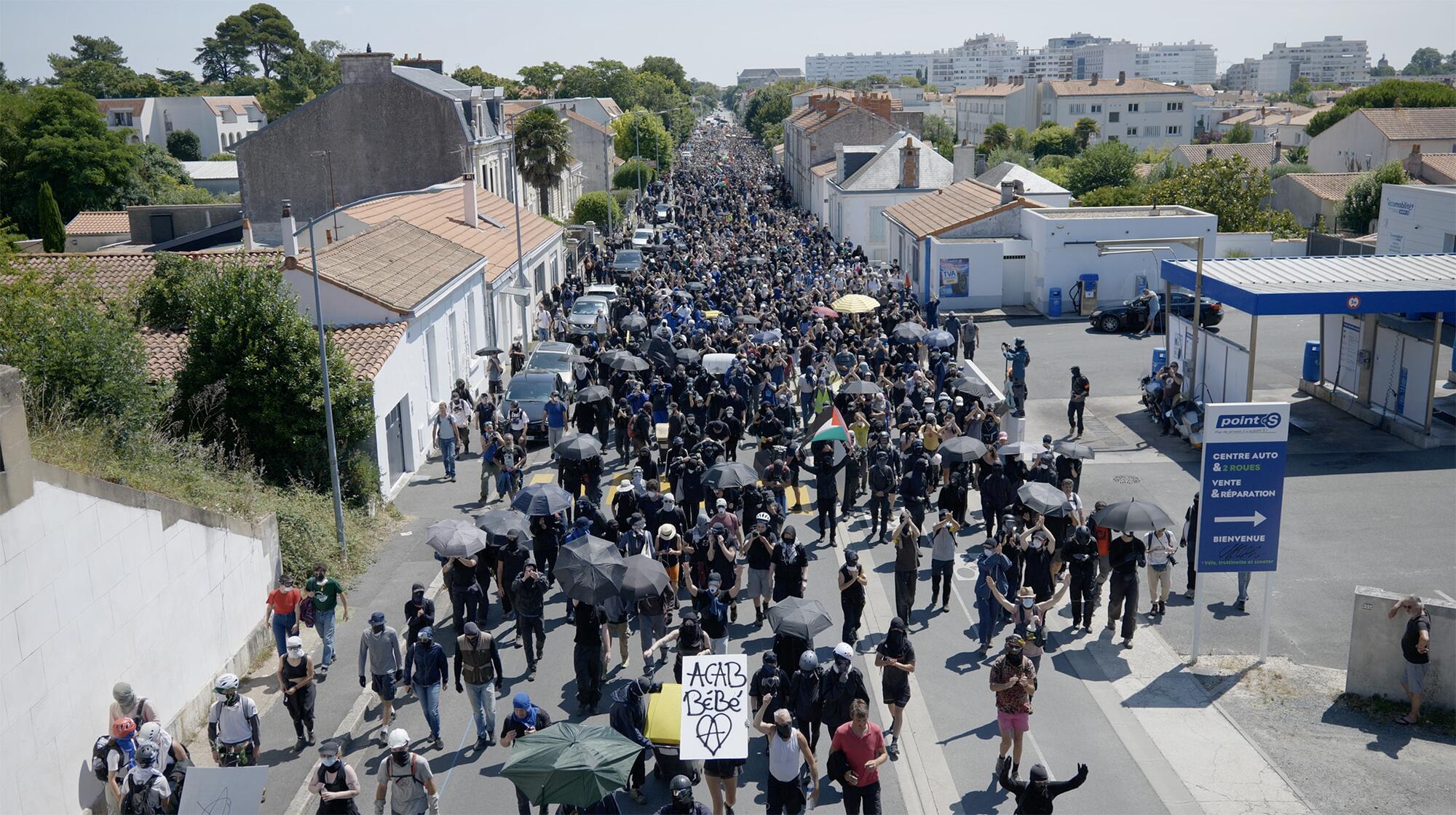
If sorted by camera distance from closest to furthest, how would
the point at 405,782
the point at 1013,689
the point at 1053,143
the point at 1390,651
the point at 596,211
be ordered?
the point at 405,782 < the point at 1013,689 < the point at 1390,651 < the point at 596,211 < the point at 1053,143

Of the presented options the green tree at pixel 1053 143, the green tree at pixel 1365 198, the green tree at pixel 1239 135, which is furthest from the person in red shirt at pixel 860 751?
the green tree at pixel 1239 135

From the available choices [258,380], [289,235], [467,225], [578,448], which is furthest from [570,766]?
[467,225]

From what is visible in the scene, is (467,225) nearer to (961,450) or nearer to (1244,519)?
(961,450)

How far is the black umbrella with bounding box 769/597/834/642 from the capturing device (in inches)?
444

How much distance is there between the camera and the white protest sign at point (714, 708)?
9.53m

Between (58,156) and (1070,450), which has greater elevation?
(58,156)

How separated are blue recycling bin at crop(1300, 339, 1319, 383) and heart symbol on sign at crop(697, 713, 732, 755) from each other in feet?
71.7

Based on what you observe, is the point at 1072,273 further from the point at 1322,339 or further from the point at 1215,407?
the point at 1215,407

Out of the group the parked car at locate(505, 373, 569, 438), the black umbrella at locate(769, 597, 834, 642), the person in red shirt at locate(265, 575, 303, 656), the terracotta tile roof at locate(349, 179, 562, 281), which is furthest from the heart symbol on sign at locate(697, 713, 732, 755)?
the terracotta tile roof at locate(349, 179, 562, 281)

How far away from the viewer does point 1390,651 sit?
12.3m

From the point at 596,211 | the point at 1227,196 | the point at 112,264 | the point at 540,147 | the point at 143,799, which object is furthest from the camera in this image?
the point at 596,211

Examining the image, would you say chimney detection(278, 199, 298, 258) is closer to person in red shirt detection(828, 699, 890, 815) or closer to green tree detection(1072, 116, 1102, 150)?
person in red shirt detection(828, 699, 890, 815)

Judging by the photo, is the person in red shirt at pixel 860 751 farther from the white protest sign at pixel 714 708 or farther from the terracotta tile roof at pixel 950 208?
the terracotta tile roof at pixel 950 208

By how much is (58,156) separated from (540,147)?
27464 millimetres
